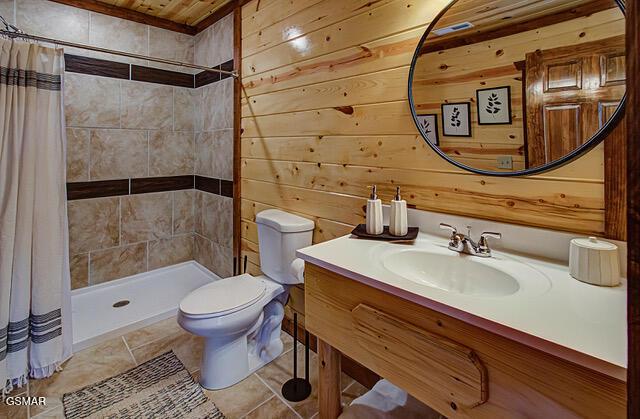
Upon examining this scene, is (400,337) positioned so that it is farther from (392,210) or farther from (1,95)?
(1,95)

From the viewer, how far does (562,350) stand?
632mm

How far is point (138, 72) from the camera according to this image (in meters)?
2.81

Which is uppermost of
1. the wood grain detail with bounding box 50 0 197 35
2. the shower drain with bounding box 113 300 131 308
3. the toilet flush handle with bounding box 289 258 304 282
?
the wood grain detail with bounding box 50 0 197 35

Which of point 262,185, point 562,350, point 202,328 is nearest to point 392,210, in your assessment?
point 562,350

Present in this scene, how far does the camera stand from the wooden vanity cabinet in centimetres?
65

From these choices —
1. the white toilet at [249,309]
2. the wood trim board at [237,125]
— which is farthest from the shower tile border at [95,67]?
the white toilet at [249,309]

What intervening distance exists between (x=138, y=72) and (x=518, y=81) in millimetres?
2897

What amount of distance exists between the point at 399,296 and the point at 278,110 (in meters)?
1.61

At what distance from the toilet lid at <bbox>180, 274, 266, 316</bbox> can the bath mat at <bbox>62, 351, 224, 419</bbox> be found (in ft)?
1.52

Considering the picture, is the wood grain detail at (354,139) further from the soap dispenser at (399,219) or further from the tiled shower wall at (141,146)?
the tiled shower wall at (141,146)

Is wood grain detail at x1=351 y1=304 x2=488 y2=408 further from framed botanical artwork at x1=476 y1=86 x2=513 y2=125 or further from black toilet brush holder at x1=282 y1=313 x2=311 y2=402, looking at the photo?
framed botanical artwork at x1=476 y1=86 x2=513 y2=125

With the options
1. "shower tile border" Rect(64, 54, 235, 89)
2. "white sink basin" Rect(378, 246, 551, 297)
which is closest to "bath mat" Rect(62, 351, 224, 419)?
"white sink basin" Rect(378, 246, 551, 297)

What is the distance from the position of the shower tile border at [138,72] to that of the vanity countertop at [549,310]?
2.23 m

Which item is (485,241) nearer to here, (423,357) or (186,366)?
(423,357)
